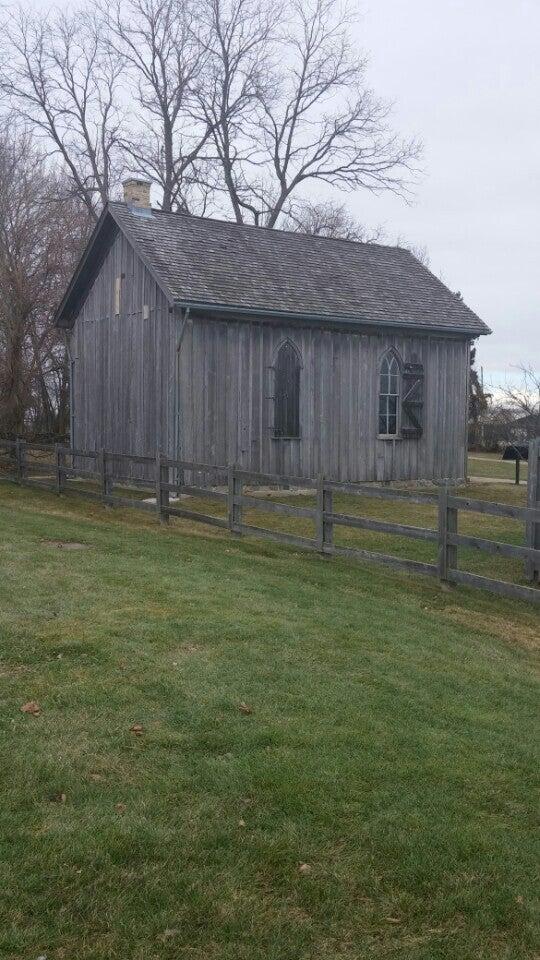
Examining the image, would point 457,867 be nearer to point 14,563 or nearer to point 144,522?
point 14,563

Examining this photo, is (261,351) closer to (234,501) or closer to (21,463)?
(21,463)

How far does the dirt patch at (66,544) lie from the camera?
1243cm

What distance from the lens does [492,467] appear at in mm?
33344

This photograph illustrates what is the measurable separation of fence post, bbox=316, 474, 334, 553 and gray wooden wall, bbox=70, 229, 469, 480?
7.37 m

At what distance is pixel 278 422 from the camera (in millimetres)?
20938

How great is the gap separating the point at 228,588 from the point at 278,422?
11249 millimetres

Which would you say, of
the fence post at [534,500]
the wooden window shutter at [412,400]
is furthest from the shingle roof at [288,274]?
the fence post at [534,500]

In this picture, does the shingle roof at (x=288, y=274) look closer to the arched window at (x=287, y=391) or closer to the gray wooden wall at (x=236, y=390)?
the gray wooden wall at (x=236, y=390)

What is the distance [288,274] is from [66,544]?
11346 millimetres

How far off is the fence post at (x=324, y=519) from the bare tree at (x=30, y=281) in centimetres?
1704

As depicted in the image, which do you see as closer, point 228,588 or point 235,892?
point 235,892

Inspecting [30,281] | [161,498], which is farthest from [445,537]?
[30,281]

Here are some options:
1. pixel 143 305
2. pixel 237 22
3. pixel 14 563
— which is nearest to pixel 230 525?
pixel 14 563

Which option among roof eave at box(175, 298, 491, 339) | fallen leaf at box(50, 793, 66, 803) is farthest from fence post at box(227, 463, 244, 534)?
fallen leaf at box(50, 793, 66, 803)
